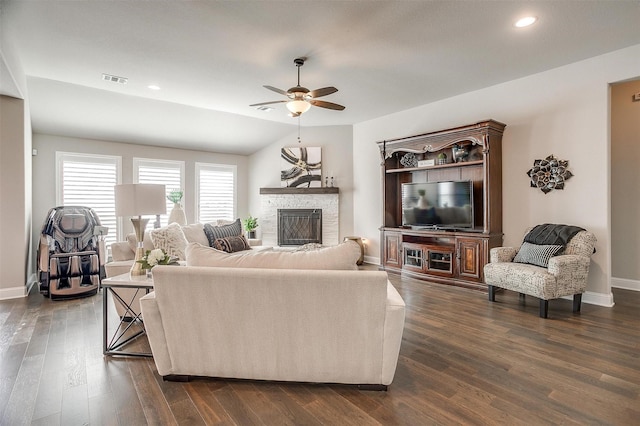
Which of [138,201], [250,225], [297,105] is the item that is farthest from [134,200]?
[250,225]

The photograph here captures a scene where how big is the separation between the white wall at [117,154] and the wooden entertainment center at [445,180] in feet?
12.5

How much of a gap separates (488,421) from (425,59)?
11.8 feet

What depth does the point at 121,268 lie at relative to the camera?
3.38 m

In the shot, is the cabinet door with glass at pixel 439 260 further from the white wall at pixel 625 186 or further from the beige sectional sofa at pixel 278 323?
the beige sectional sofa at pixel 278 323

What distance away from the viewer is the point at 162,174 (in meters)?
6.86

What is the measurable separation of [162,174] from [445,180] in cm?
558

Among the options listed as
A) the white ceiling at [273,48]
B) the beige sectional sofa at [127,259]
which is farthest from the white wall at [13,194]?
the beige sectional sofa at [127,259]

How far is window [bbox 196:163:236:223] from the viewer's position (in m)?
7.41

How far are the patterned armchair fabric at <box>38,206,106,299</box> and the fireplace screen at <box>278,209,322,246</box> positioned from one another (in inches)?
134

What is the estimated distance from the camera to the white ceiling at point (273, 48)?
9.34 ft

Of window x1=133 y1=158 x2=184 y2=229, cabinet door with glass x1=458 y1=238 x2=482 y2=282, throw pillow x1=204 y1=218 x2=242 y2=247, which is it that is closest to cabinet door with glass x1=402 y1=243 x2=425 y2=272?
cabinet door with glass x1=458 y1=238 x2=482 y2=282

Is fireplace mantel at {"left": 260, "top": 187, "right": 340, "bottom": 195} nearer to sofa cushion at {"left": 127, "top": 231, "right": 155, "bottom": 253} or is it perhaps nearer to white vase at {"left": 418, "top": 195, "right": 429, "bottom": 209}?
white vase at {"left": 418, "top": 195, "right": 429, "bottom": 209}

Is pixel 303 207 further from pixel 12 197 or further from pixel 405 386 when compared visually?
pixel 405 386

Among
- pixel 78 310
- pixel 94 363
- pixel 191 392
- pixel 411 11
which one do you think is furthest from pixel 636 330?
pixel 78 310
